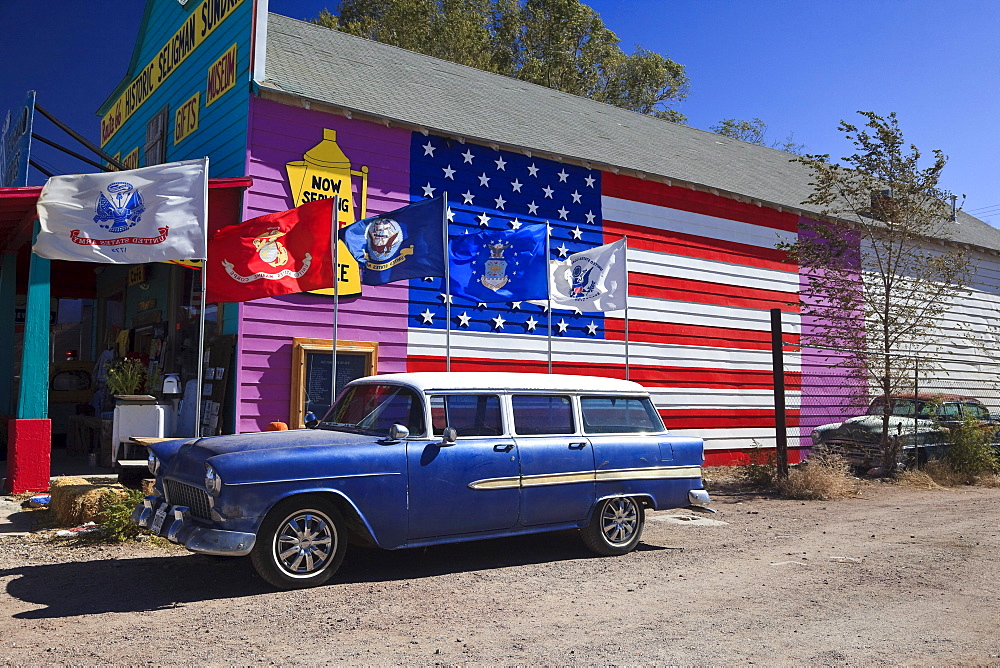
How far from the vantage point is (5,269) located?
12141 mm

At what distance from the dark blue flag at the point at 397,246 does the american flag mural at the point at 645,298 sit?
219 cm

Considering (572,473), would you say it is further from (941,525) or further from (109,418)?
(109,418)

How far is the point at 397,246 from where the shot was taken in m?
9.70

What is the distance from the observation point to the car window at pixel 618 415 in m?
7.28

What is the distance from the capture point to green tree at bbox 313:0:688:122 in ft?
103

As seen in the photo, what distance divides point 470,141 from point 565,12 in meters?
23.2

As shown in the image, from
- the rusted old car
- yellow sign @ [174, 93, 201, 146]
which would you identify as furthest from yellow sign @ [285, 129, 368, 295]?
the rusted old car

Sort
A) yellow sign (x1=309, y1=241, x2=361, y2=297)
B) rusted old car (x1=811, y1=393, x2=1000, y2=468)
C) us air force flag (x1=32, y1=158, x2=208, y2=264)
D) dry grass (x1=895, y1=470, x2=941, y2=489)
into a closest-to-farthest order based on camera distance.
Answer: us air force flag (x1=32, y1=158, x2=208, y2=264), yellow sign (x1=309, y1=241, x2=361, y2=297), dry grass (x1=895, y1=470, x2=941, y2=489), rusted old car (x1=811, y1=393, x2=1000, y2=468)

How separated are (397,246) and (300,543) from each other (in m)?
4.77

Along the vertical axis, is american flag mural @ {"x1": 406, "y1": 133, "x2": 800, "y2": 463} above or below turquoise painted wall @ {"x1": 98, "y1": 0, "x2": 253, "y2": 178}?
below

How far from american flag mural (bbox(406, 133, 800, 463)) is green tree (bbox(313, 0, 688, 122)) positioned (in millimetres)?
18462

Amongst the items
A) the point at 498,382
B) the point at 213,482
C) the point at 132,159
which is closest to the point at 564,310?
the point at 498,382

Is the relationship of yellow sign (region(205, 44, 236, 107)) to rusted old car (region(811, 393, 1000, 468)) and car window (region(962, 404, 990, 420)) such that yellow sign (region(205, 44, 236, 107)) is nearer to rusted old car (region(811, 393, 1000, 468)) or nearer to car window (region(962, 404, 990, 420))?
rusted old car (region(811, 393, 1000, 468))

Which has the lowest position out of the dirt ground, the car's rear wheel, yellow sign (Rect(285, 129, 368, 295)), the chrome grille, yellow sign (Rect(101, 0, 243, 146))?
the dirt ground
